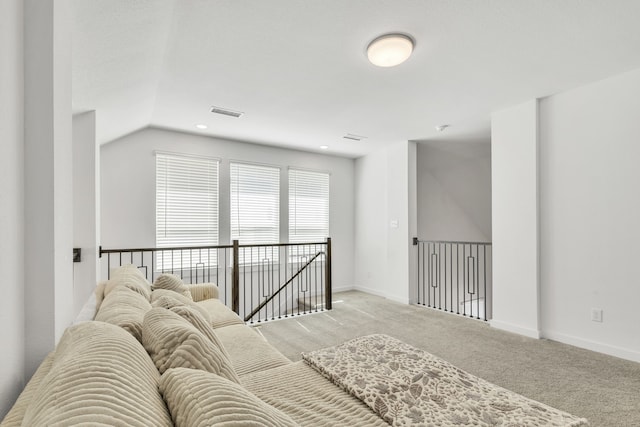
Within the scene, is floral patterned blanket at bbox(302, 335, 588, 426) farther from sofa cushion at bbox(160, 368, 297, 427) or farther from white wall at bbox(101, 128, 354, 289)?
white wall at bbox(101, 128, 354, 289)

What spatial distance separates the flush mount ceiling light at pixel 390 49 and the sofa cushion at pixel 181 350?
2139 millimetres

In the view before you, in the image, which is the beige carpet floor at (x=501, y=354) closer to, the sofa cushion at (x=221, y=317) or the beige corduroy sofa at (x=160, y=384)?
the sofa cushion at (x=221, y=317)

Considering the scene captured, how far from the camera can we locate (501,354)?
115 inches

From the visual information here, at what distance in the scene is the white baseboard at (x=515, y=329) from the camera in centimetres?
329

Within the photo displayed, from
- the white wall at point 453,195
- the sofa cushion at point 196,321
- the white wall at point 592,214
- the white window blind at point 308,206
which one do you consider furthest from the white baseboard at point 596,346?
the white window blind at point 308,206

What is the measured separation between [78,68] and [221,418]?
8.07 feet

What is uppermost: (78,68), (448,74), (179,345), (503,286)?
(448,74)

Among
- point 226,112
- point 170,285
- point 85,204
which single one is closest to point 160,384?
point 170,285

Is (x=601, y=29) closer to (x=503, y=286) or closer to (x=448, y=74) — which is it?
(x=448, y=74)

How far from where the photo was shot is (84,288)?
113 inches

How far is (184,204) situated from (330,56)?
10.3ft

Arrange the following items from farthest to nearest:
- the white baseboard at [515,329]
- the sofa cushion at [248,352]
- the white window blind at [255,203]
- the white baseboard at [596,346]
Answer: the white window blind at [255,203]
the white baseboard at [515,329]
the white baseboard at [596,346]
the sofa cushion at [248,352]

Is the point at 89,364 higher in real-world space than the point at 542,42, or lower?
lower

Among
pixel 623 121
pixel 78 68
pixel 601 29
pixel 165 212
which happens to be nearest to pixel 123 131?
pixel 165 212
